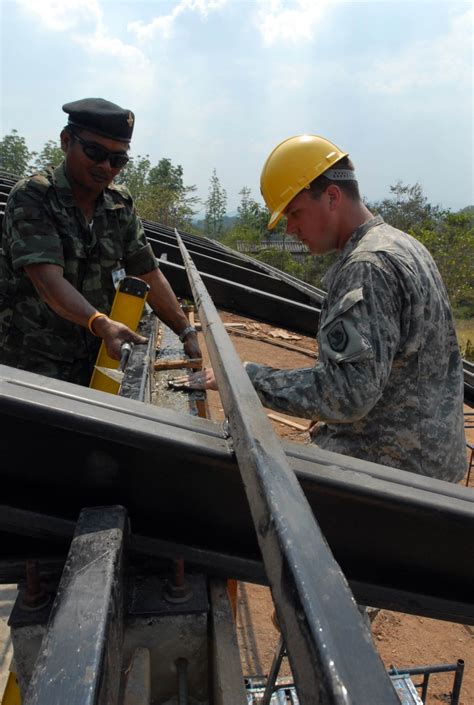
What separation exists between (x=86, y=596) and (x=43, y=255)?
185cm

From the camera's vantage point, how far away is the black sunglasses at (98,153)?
8.09ft

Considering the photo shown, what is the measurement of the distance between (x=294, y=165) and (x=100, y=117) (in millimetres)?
932

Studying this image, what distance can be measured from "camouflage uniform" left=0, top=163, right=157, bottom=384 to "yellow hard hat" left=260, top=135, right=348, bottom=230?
884 millimetres

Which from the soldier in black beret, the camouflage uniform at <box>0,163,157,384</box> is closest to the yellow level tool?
the soldier in black beret

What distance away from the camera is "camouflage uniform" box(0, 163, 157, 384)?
7.74ft

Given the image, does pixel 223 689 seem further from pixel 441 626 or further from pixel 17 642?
pixel 441 626

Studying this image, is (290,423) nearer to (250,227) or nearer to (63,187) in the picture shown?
(63,187)

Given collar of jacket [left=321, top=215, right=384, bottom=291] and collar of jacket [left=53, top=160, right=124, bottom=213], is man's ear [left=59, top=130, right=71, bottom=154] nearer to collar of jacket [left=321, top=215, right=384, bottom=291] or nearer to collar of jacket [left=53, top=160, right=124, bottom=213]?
collar of jacket [left=53, top=160, right=124, bottom=213]

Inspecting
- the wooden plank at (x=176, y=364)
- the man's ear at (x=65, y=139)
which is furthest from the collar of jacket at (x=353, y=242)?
the man's ear at (x=65, y=139)

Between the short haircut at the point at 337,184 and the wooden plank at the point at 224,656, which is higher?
the short haircut at the point at 337,184

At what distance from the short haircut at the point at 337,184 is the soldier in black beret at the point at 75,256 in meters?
0.93

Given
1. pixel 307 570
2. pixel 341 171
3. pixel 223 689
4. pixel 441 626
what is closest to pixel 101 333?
pixel 341 171

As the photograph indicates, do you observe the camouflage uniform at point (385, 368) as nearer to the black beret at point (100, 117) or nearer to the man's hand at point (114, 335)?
the man's hand at point (114, 335)

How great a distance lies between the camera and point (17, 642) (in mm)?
952
